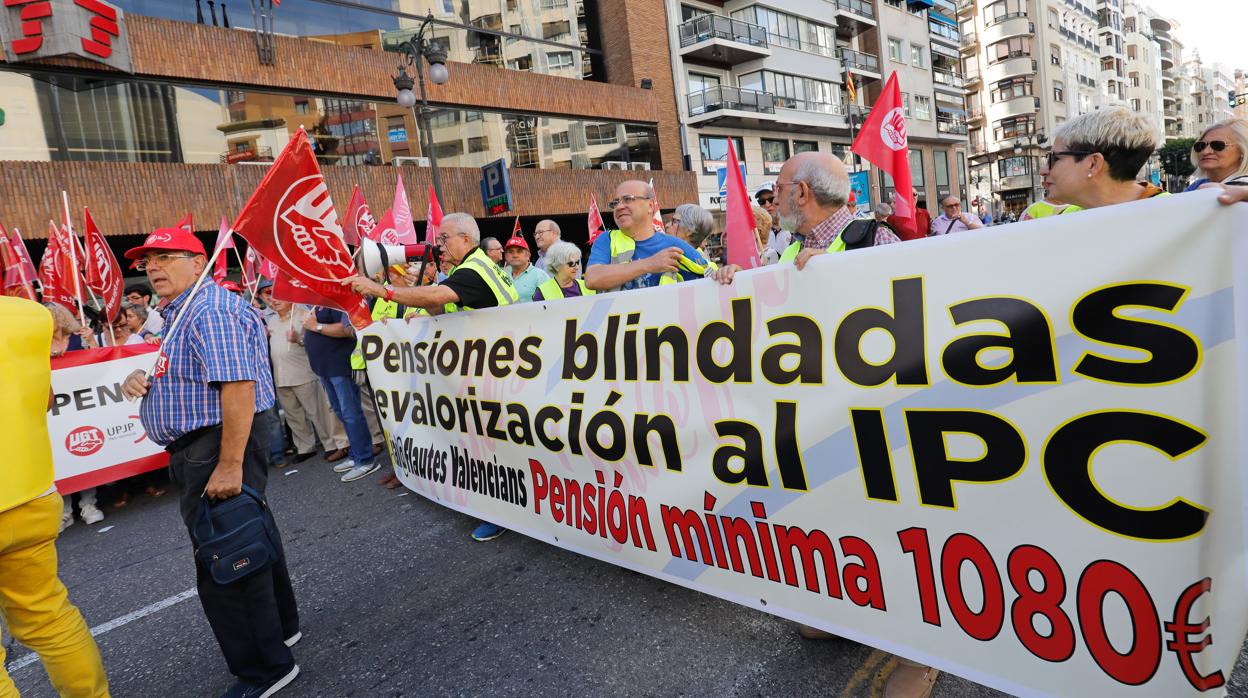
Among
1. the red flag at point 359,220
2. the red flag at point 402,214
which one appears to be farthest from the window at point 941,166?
Result: the red flag at point 359,220

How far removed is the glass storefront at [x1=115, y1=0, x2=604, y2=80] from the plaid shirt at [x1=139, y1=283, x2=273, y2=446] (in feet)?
51.7

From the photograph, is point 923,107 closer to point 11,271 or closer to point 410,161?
point 410,161

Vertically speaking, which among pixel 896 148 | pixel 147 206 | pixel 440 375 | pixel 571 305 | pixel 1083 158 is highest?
pixel 147 206

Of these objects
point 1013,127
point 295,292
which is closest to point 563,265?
point 295,292

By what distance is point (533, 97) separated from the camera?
22422mm

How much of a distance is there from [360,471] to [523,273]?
227 cm

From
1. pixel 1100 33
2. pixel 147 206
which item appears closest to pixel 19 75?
pixel 147 206

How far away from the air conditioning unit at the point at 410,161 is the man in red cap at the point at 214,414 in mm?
17876

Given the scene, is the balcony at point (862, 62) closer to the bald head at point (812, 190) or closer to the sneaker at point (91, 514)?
the bald head at point (812, 190)

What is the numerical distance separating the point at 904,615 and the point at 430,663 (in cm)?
189

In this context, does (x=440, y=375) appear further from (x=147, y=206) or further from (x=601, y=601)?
(x=147, y=206)

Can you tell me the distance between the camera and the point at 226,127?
53.0ft

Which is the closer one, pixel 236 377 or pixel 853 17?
pixel 236 377

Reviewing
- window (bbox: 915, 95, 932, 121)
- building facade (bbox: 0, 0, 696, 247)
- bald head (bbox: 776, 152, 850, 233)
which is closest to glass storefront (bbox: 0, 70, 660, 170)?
building facade (bbox: 0, 0, 696, 247)
